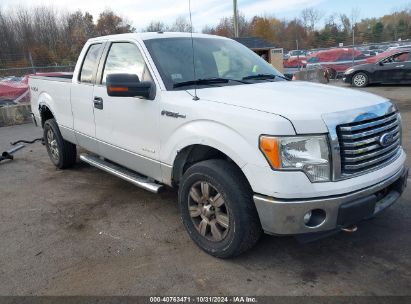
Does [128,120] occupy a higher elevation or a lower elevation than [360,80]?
higher

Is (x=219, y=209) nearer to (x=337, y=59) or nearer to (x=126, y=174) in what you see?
(x=126, y=174)

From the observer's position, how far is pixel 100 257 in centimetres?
354

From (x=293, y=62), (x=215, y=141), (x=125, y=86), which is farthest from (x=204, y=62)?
(x=293, y=62)

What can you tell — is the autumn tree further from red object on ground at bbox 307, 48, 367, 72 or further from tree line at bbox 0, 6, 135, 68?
red object on ground at bbox 307, 48, 367, 72

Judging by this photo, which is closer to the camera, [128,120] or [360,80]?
[128,120]

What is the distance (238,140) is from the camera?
9.81 ft

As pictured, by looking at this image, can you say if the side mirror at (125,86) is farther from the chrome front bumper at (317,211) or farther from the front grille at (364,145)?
the front grille at (364,145)

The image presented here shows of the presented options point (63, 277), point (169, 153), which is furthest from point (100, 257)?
point (169, 153)

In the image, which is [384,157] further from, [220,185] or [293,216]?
[220,185]

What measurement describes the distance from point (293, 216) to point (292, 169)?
34 centimetres

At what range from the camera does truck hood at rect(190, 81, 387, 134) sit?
2.80 m

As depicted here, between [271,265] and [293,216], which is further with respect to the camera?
[271,265]

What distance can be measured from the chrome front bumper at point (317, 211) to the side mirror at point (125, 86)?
59.4 inches

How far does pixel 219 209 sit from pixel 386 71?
1498 cm
